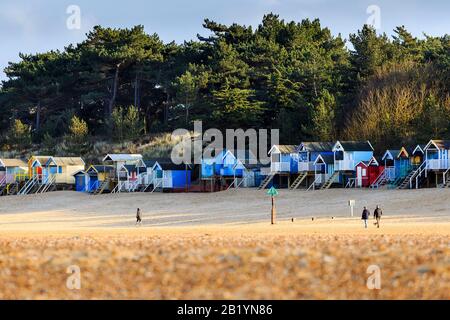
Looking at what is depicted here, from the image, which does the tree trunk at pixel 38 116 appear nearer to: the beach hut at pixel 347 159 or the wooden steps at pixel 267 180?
the wooden steps at pixel 267 180

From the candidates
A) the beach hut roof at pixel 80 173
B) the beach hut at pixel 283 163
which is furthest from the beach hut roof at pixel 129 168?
the beach hut at pixel 283 163

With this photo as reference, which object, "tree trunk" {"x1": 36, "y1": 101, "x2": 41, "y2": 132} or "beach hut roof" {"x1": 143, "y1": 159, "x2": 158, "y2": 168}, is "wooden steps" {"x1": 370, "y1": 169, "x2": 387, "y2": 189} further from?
"tree trunk" {"x1": 36, "y1": 101, "x2": 41, "y2": 132}

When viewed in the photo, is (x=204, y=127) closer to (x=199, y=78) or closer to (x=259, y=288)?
(x=199, y=78)

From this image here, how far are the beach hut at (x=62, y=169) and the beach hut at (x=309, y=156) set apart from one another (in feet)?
76.4

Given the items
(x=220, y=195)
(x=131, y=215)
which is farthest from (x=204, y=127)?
(x=131, y=215)

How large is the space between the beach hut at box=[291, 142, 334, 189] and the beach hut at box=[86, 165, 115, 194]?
1704cm

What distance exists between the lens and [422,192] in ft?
177

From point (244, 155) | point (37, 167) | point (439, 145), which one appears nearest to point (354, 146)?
point (439, 145)

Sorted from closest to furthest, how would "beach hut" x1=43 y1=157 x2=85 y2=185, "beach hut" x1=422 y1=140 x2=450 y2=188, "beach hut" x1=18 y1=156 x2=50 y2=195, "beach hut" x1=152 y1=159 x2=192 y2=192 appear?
1. "beach hut" x1=422 y1=140 x2=450 y2=188
2. "beach hut" x1=152 y1=159 x2=192 y2=192
3. "beach hut" x1=18 y1=156 x2=50 y2=195
4. "beach hut" x1=43 y1=157 x2=85 y2=185

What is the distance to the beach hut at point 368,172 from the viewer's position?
208 ft

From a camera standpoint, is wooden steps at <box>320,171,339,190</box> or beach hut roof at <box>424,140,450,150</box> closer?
beach hut roof at <box>424,140,450,150</box>

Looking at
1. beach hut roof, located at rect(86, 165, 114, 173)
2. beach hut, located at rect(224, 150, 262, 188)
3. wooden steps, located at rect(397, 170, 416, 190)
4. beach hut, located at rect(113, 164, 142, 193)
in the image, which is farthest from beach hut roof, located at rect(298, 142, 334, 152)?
beach hut roof, located at rect(86, 165, 114, 173)

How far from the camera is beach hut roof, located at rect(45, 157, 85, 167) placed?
8119 centimetres

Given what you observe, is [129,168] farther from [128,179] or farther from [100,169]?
[100,169]
